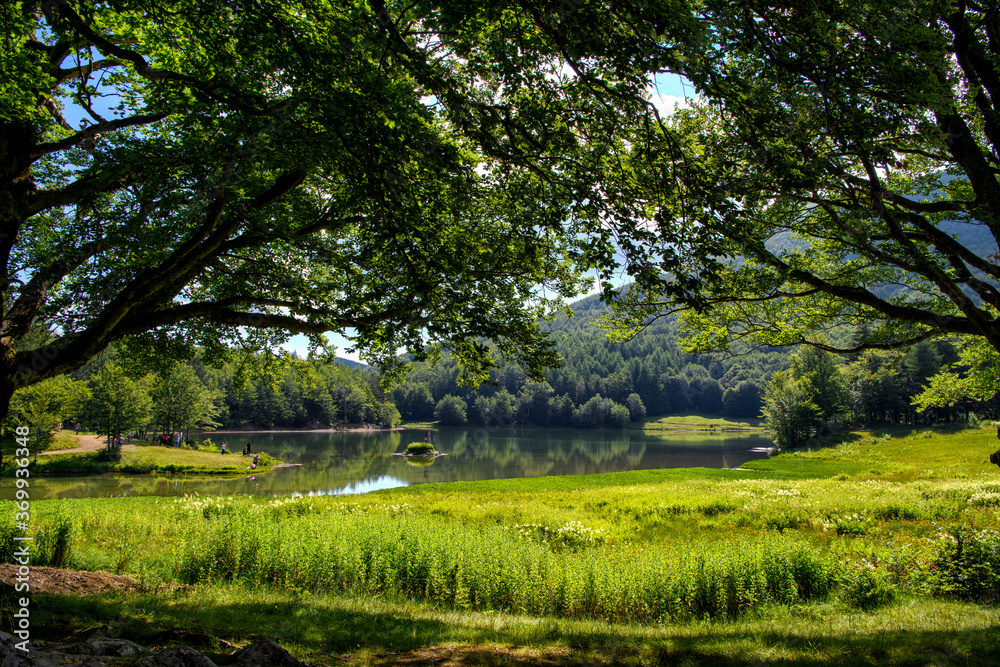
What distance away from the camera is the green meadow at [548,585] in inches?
214

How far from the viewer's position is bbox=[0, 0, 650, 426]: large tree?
19.8 feet

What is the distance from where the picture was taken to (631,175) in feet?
22.5

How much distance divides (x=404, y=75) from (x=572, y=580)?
850cm

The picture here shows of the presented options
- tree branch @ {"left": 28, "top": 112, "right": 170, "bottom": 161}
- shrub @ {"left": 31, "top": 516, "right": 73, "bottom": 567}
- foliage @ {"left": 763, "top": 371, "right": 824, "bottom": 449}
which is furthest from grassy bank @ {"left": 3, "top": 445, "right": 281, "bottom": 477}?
foliage @ {"left": 763, "top": 371, "right": 824, "bottom": 449}

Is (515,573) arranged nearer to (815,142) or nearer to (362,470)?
(815,142)

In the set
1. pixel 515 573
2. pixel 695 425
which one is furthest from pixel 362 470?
pixel 695 425

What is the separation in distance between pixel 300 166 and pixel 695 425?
155 meters

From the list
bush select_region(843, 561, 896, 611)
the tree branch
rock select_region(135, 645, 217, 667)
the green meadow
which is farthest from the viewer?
bush select_region(843, 561, 896, 611)

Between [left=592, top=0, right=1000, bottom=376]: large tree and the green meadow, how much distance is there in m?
4.10

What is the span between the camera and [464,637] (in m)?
5.81

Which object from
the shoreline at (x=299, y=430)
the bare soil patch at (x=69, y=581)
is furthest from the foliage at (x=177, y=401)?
the bare soil patch at (x=69, y=581)

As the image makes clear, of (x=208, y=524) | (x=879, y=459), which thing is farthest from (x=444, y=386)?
(x=208, y=524)

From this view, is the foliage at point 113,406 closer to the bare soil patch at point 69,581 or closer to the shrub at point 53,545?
the shrub at point 53,545

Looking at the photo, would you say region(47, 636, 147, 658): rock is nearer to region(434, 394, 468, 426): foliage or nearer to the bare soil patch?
the bare soil patch
